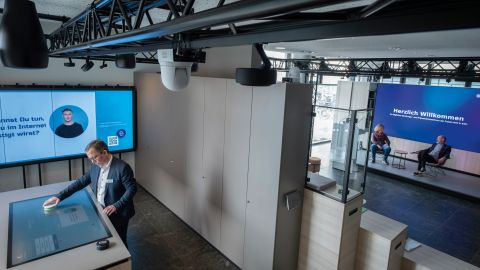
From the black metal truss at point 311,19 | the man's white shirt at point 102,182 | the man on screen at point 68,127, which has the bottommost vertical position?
the man's white shirt at point 102,182

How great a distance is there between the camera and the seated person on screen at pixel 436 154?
723cm

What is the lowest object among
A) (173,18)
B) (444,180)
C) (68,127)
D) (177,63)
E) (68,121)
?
(444,180)

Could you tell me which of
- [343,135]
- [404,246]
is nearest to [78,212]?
[404,246]

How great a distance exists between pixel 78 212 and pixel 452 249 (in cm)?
536

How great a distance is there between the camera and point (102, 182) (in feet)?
10.3

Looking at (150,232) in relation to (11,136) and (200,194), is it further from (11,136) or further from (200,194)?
(11,136)

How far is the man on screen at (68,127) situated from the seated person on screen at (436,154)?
26.4 feet

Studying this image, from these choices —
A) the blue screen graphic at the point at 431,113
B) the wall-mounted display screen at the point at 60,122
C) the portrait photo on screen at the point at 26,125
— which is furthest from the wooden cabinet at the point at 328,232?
the blue screen graphic at the point at 431,113

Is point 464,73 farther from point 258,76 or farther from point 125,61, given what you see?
point 125,61

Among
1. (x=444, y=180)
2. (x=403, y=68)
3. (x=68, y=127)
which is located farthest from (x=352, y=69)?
(x=68, y=127)

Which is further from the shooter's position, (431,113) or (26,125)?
(431,113)

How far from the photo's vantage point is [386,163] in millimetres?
8320

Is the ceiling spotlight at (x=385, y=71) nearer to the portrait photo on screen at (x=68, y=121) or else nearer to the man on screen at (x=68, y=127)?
the portrait photo on screen at (x=68, y=121)

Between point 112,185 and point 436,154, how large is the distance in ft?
25.4
